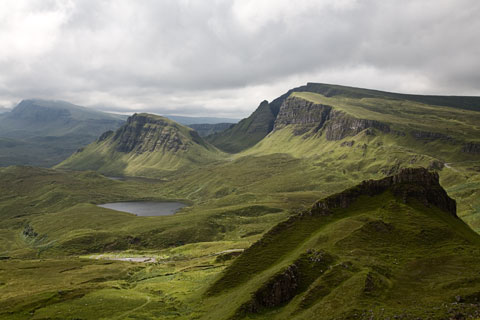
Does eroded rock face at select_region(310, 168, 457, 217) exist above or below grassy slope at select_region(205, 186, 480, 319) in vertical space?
above

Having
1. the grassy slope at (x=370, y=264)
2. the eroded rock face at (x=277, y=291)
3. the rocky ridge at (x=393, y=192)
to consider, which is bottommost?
the eroded rock face at (x=277, y=291)

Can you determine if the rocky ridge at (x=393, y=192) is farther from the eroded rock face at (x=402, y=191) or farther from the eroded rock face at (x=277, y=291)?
the eroded rock face at (x=277, y=291)

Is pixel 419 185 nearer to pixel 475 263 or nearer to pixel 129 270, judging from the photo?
pixel 475 263

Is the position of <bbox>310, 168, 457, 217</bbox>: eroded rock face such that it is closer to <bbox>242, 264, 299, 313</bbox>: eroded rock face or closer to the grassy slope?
the grassy slope

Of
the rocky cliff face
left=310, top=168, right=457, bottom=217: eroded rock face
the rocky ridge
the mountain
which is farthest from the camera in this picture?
left=310, top=168, right=457, bottom=217: eroded rock face

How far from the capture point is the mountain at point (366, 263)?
78.8 m

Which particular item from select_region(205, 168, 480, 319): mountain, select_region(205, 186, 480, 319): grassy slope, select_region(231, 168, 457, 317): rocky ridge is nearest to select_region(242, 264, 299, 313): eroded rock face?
select_region(205, 168, 480, 319): mountain

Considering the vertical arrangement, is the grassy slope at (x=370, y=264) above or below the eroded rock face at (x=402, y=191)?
below

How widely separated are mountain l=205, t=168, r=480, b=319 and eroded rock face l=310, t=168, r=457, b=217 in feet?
1.32

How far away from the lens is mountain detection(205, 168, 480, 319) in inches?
3103

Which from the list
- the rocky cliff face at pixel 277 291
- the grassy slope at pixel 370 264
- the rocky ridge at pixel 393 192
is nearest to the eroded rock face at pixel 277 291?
the rocky cliff face at pixel 277 291

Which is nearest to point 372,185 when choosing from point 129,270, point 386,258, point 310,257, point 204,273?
point 386,258

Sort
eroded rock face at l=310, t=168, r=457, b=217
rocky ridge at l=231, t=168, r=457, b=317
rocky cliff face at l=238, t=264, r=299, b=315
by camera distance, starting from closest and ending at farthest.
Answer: rocky cliff face at l=238, t=264, r=299, b=315 < rocky ridge at l=231, t=168, r=457, b=317 < eroded rock face at l=310, t=168, r=457, b=217

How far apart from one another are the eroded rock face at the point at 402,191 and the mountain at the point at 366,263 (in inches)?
15.8
